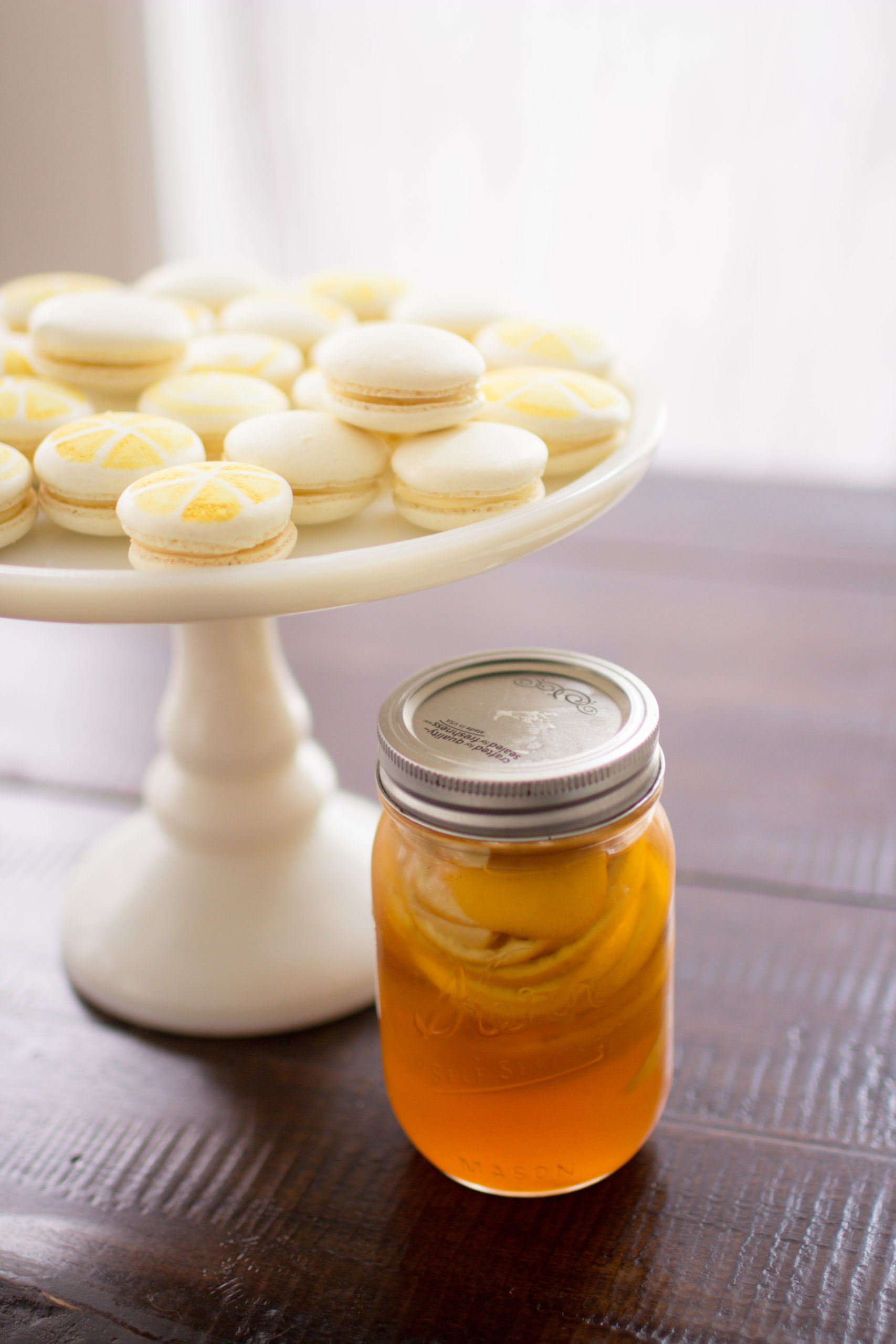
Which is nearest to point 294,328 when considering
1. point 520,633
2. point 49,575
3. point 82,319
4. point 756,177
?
point 82,319

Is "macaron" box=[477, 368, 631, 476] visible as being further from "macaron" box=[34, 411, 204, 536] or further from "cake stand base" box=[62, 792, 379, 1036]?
"cake stand base" box=[62, 792, 379, 1036]

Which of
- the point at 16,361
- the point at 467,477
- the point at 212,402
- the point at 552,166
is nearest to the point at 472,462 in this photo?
the point at 467,477

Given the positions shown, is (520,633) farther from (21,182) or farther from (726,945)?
(21,182)

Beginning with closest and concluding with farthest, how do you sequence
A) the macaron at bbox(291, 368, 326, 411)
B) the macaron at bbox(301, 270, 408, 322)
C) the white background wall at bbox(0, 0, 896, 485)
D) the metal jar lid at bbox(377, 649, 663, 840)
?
the metal jar lid at bbox(377, 649, 663, 840), the macaron at bbox(291, 368, 326, 411), the macaron at bbox(301, 270, 408, 322), the white background wall at bbox(0, 0, 896, 485)

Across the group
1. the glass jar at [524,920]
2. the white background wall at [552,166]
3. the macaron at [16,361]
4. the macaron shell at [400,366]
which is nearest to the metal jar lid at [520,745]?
the glass jar at [524,920]

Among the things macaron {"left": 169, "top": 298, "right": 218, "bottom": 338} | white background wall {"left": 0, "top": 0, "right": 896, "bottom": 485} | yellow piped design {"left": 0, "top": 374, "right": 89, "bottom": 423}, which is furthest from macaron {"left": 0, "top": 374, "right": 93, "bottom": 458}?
white background wall {"left": 0, "top": 0, "right": 896, "bottom": 485}

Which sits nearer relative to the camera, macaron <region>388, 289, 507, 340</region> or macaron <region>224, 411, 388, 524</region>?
macaron <region>224, 411, 388, 524</region>

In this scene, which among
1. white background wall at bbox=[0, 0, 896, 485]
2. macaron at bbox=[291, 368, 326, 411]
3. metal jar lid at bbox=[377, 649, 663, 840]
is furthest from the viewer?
white background wall at bbox=[0, 0, 896, 485]
